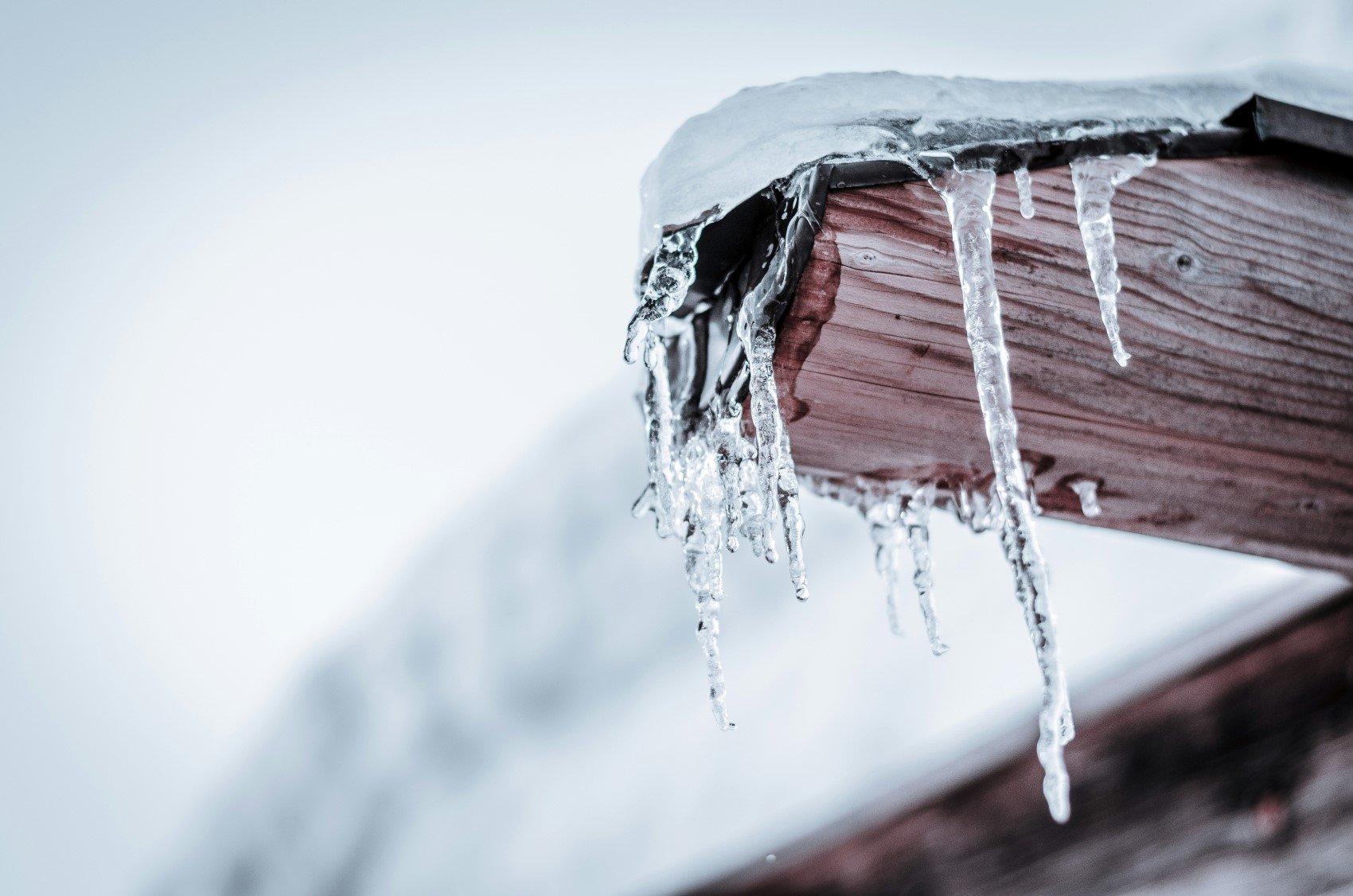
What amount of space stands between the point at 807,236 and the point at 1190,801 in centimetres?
141

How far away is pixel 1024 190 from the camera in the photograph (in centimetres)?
68

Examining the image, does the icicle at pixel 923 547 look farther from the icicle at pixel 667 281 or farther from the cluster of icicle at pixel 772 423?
the icicle at pixel 667 281

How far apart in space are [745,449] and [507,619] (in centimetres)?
328

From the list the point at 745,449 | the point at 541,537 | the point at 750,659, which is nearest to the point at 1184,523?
the point at 745,449

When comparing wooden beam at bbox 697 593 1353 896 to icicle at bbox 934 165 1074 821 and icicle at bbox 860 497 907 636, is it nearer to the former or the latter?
icicle at bbox 860 497 907 636

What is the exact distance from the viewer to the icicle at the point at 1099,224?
0.68 m

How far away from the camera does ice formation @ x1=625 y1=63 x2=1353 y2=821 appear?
622 mm

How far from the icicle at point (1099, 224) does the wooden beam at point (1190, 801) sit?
3.17 feet

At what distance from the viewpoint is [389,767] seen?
3.73 metres

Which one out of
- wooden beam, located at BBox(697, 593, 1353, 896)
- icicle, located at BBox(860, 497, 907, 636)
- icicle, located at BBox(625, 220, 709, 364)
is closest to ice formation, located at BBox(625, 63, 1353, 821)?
icicle, located at BBox(625, 220, 709, 364)

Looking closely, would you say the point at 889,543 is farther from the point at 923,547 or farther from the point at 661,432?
the point at 661,432

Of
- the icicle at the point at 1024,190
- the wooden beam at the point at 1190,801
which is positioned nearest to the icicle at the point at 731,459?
the icicle at the point at 1024,190

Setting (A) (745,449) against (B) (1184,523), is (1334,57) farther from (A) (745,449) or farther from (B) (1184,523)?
(A) (745,449)

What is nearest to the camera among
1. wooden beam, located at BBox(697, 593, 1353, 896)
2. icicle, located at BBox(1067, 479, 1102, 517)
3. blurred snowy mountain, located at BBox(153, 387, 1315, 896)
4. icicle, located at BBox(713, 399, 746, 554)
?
icicle, located at BBox(713, 399, 746, 554)
